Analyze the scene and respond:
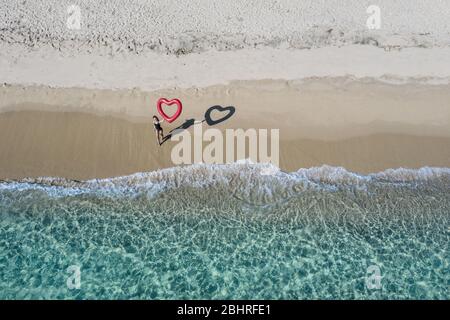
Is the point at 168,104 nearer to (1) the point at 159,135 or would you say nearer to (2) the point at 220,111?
(1) the point at 159,135

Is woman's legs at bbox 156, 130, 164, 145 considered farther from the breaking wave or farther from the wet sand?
the breaking wave

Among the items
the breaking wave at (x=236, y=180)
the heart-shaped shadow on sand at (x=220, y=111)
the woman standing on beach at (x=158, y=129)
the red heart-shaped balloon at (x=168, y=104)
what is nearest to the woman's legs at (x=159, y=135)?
the woman standing on beach at (x=158, y=129)

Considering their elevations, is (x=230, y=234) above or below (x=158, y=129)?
below

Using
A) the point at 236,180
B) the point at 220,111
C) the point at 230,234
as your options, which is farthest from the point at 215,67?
the point at 230,234

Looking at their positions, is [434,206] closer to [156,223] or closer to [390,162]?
[390,162]

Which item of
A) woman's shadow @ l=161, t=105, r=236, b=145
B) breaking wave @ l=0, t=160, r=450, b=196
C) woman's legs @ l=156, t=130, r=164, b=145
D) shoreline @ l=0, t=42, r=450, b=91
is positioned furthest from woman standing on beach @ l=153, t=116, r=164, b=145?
shoreline @ l=0, t=42, r=450, b=91

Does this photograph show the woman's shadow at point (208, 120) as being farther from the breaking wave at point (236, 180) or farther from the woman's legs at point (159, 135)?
the breaking wave at point (236, 180)

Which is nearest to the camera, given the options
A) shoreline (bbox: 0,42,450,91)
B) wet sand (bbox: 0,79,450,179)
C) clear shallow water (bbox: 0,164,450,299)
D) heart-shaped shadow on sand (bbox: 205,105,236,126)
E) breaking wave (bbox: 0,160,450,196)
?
clear shallow water (bbox: 0,164,450,299)

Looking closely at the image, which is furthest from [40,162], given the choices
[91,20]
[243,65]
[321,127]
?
[321,127]
